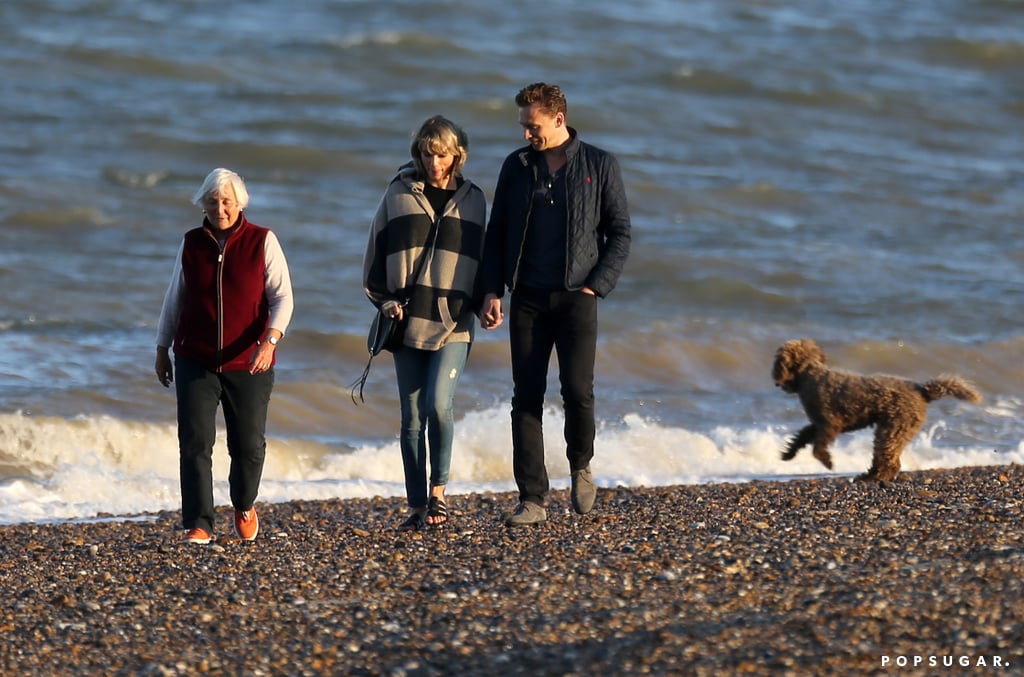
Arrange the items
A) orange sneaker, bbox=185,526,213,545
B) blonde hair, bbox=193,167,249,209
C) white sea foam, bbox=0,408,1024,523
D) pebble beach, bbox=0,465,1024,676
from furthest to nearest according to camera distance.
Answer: white sea foam, bbox=0,408,1024,523
orange sneaker, bbox=185,526,213,545
blonde hair, bbox=193,167,249,209
pebble beach, bbox=0,465,1024,676

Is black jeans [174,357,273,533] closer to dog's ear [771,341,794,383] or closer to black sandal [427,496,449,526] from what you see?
black sandal [427,496,449,526]

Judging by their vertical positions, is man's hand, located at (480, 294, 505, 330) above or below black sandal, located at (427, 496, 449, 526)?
above

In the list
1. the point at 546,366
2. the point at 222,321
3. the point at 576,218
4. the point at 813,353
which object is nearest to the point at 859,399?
the point at 813,353

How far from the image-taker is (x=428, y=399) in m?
6.20

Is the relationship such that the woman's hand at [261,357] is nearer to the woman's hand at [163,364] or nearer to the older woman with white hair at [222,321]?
the older woman with white hair at [222,321]

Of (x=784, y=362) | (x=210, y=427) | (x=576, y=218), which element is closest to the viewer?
(x=576, y=218)

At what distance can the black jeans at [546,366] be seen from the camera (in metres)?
6.05

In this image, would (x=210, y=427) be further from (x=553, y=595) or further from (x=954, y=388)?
(x=954, y=388)

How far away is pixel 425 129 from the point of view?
19.8 feet

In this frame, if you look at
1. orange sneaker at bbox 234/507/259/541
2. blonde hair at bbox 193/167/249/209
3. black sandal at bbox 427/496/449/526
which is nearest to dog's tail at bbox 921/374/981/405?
black sandal at bbox 427/496/449/526

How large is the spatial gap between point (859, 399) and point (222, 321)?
3.59 meters
